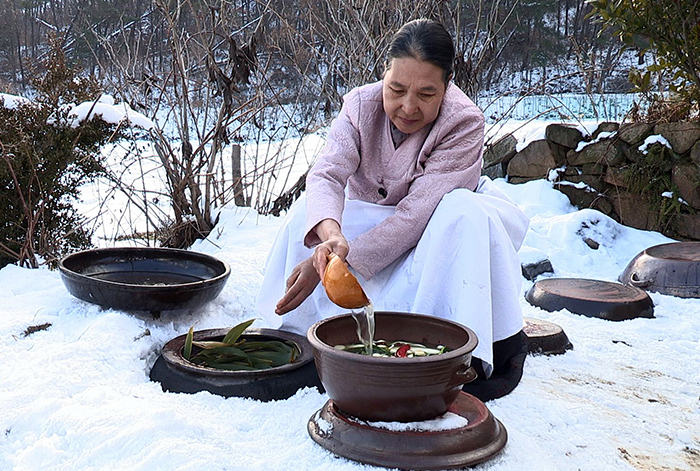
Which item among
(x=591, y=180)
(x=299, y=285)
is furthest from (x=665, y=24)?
(x=299, y=285)

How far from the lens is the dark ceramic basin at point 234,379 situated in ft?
7.27

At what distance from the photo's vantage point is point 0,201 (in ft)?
11.6

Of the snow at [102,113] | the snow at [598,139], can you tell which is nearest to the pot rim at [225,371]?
the snow at [102,113]

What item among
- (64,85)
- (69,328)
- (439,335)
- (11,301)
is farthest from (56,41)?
(439,335)

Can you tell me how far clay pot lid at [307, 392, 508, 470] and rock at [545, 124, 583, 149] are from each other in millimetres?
Result: 4801

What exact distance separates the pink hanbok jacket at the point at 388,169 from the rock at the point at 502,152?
4229 mm

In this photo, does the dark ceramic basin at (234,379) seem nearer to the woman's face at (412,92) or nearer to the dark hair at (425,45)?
the woman's face at (412,92)

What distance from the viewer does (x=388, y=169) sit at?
262 centimetres

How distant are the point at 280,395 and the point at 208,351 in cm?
38

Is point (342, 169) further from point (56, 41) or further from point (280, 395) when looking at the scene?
point (56, 41)

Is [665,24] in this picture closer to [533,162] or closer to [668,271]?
[668,271]

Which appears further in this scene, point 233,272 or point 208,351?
point 233,272

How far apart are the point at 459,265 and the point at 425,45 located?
772mm

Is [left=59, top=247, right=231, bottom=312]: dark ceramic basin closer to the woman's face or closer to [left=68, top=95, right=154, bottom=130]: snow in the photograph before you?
Result: [left=68, top=95, right=154, bottom=130]: snow
